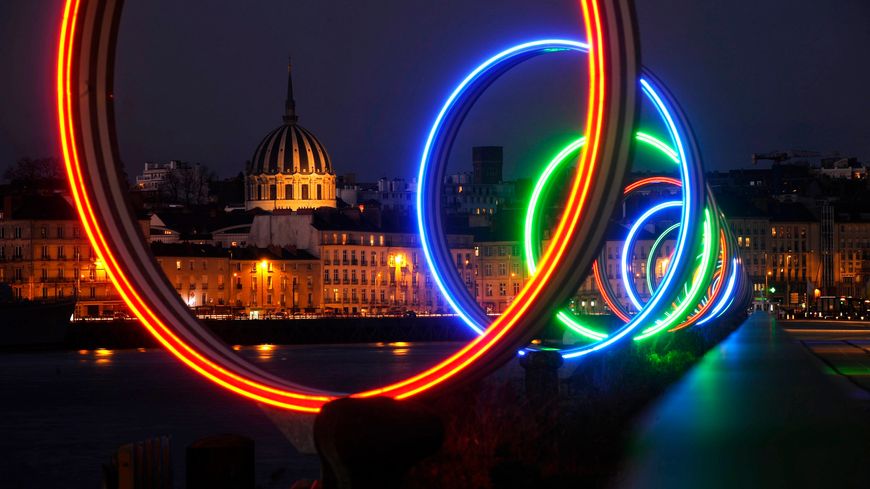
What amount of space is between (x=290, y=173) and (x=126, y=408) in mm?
148815

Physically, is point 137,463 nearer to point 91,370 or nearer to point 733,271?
point 91,370

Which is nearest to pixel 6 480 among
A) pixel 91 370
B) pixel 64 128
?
pixel 64 128

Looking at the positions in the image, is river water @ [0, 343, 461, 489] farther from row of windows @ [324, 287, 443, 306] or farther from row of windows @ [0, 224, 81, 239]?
row of windows @ [324, 287, 443, 306]

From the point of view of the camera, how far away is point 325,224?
5679 inches

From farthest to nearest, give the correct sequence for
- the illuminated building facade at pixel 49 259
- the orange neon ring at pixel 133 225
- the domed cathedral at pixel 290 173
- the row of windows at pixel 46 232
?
1. the domed cathedral at pixel 290 173
2. the row of windows at pixel 46 232
3. the illuminated building facade at pixel 49 259
4. the orange neon ring at pixel 133 225

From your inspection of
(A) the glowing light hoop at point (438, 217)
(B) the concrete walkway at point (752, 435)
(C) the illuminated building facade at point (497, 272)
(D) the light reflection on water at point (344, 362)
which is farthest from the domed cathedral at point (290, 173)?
(A) the glowing light hoop at point (438, 217)

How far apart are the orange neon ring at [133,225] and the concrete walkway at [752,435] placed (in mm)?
2318

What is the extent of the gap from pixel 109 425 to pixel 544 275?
77.7 feet

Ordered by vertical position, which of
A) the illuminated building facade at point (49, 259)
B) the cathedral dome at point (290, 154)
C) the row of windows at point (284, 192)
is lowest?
the illuminated building facade at point (49, 259)

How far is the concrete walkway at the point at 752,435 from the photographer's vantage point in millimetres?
17281

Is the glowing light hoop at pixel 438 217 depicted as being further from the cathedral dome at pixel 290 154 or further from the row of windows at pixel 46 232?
the cathedral dome at pixel 290 154

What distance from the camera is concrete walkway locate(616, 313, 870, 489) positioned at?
56.7ft

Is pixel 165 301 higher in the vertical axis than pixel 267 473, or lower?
higher

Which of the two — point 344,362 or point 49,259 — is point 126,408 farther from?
point 49,259
